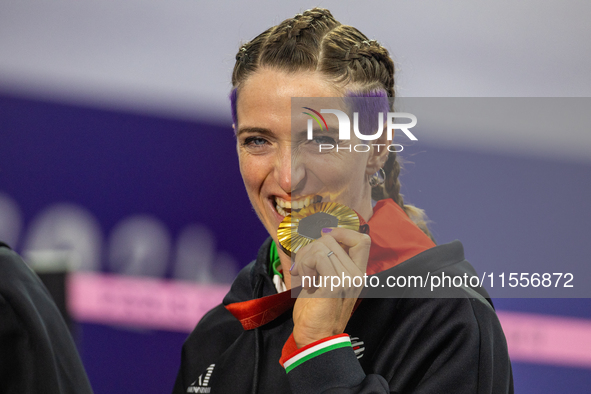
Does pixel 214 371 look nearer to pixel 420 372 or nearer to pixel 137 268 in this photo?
pixel 420 372

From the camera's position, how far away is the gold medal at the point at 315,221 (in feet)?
3.16

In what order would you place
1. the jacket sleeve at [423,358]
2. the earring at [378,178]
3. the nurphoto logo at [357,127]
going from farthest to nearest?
the earring at [378,178], the nurphoto logo at [357,127], the jacket sleeve at [423,358]

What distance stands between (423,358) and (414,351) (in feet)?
0.07

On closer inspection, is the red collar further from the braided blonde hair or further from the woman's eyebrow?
the woman's eyebrow

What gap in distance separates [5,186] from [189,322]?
1.11 metres

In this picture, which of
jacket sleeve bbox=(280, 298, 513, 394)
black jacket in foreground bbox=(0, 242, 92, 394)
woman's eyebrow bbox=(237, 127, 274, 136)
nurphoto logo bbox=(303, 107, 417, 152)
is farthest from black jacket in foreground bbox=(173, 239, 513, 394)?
black jacket in foreground bbox=(0, 242, 92, 394)

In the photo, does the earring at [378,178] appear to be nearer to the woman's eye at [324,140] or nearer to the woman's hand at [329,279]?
the woman's eye at [324,140]

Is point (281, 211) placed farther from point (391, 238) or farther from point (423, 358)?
point (423, 358)

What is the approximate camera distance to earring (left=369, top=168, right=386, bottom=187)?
1164 mm

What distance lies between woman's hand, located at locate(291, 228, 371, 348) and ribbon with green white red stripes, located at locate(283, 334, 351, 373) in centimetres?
1

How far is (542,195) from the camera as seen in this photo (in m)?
1.08

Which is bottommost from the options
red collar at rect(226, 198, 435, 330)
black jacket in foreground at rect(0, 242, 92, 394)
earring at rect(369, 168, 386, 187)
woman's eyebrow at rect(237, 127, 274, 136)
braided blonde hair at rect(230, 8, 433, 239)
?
black jacket in foreground at rect(0, 242, 92, 394)

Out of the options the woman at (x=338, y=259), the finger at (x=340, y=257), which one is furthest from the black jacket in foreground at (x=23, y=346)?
the finger at (x=340, y=257)

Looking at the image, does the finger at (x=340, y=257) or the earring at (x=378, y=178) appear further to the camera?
the earring at (x=378, y=178)
